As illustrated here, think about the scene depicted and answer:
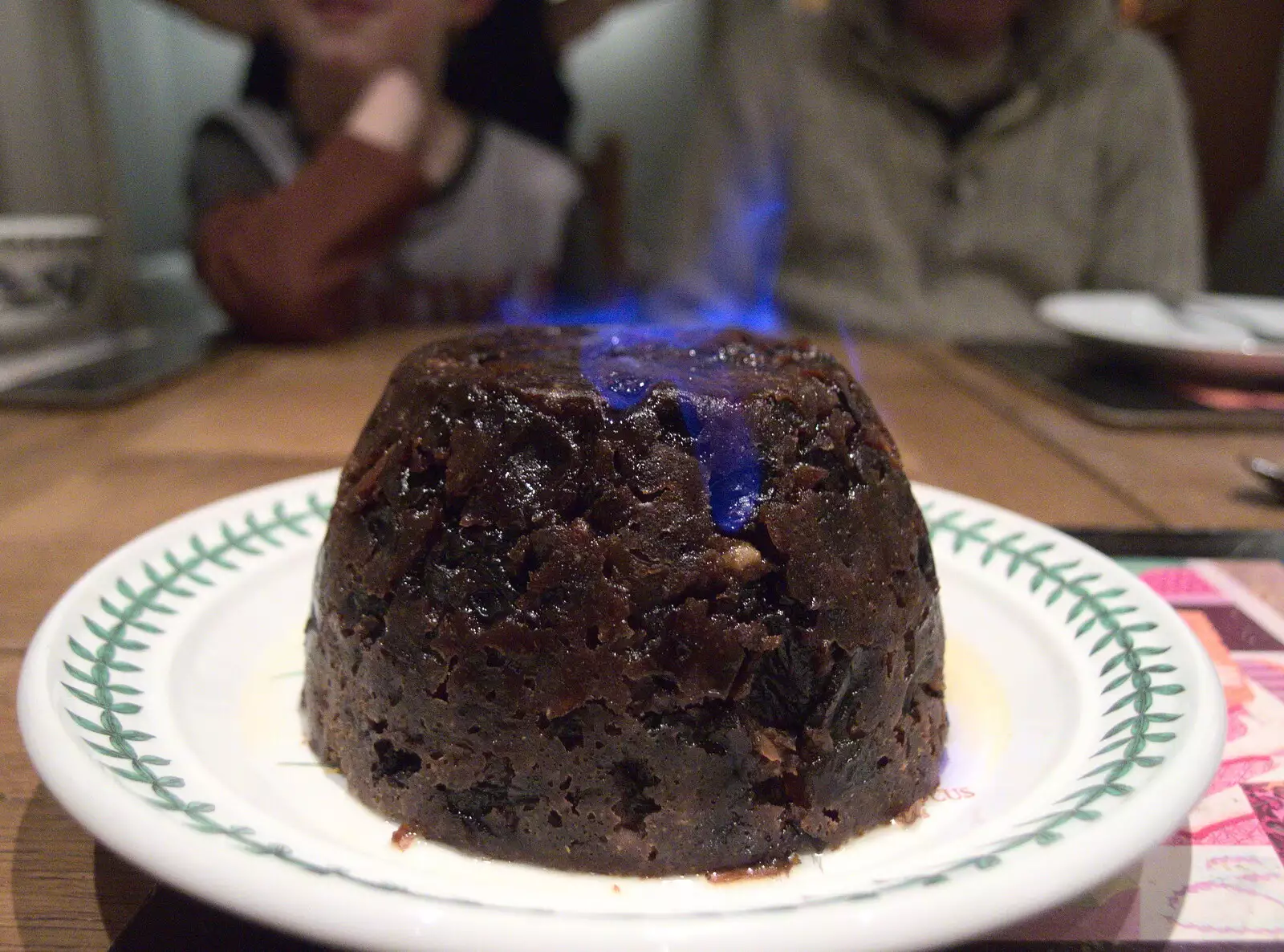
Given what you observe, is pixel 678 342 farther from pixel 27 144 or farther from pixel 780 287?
pixel 27 144

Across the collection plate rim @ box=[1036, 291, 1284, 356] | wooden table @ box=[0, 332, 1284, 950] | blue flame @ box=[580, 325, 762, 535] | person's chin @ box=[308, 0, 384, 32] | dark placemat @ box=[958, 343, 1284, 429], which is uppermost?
person's chin @ box=[308, 0, 384, 32]

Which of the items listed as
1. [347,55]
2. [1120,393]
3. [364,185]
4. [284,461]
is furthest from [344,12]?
[1120,393]

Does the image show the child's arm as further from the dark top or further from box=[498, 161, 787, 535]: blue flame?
box=[498, 161, 787, 535]: blue flame

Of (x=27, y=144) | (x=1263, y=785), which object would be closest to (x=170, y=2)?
(x=27, y=144)

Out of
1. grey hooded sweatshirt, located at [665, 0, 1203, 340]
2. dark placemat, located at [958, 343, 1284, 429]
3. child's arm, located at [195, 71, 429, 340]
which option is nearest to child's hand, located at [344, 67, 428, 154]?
child's arm, located at [195, 71, 429, 340]

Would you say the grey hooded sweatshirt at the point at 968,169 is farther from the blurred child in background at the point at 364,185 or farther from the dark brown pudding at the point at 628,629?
the dark brown pudding at the point at 628,629

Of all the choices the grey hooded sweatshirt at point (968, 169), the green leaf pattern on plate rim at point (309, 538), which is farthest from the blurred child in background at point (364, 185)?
the green leaf pattern on plate rim at point (309, 538)
